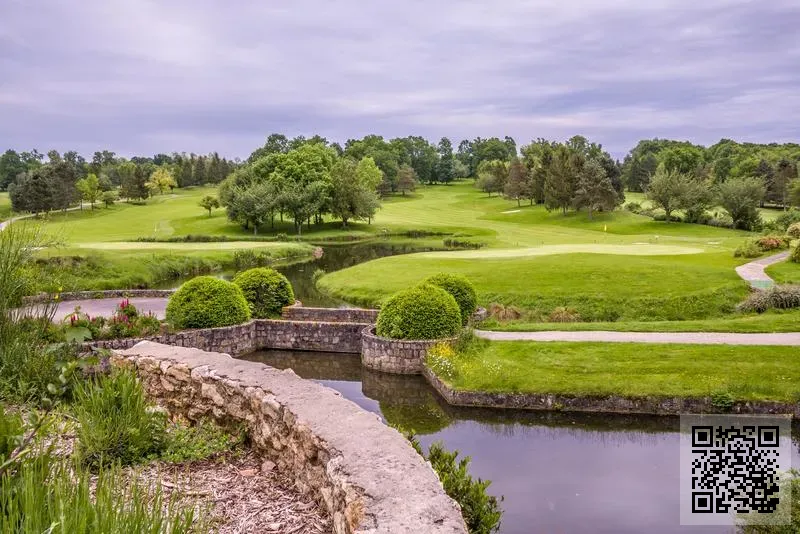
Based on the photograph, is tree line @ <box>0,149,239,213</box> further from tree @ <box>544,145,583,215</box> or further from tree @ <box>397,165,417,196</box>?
tree @ <box>544,145,583,215</box>

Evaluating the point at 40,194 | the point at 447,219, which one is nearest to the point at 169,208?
the point at 40,194

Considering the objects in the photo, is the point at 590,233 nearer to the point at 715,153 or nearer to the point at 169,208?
the point at 169,208

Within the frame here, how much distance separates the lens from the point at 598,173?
6544cm

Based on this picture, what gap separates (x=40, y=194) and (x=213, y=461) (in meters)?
72.9

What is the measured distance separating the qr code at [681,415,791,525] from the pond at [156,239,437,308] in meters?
17.6

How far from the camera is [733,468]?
10.8 metres

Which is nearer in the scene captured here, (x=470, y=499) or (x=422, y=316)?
(x=470, y=499)

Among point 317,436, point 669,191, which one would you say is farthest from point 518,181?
point 317,436

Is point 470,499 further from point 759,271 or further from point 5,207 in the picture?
point 5,207

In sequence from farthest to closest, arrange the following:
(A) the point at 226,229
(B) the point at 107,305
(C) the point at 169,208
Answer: (C) the point at 169,208, (A) the point at 226,229, (B) the point at 107,305

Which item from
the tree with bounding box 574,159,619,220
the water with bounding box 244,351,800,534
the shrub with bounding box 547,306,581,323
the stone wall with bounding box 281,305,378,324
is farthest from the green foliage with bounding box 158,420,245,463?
the tree with bounding box 574,159,619,220

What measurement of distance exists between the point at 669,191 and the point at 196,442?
61.9 meters

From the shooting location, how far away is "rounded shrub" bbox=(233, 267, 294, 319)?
21.8m

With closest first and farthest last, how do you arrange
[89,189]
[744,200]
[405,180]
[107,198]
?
[744,200], [89,189], [107,198], [405,180]
